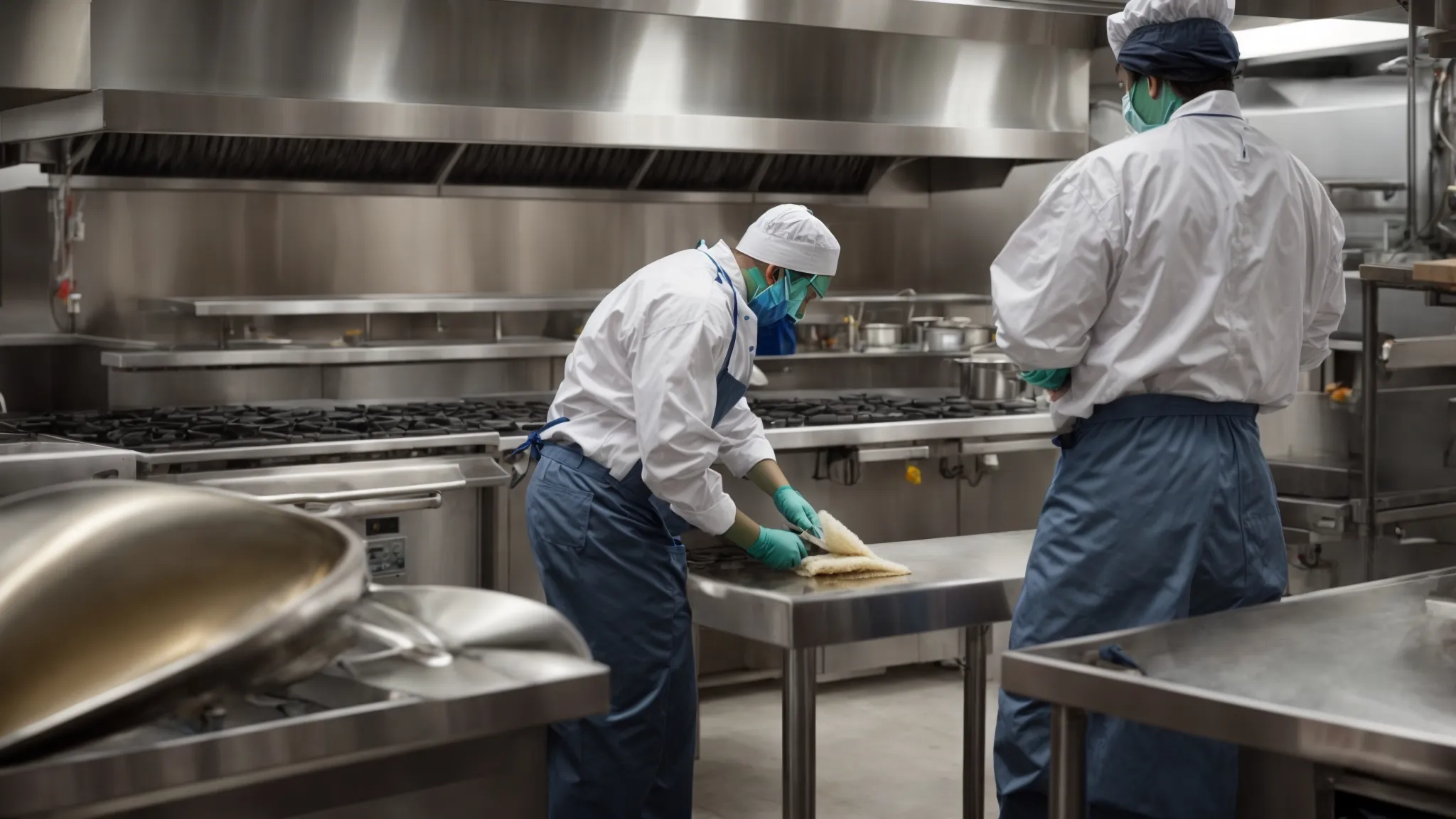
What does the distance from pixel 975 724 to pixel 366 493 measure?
1705 mm

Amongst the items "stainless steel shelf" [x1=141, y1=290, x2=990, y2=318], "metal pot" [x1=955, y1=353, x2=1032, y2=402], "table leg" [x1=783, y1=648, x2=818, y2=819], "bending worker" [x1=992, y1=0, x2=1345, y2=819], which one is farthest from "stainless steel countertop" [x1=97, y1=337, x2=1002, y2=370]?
"bending worker" [x1=992, y1=0, x2=1345, y2=819]

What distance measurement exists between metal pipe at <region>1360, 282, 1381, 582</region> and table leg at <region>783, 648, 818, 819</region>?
241 centimetres

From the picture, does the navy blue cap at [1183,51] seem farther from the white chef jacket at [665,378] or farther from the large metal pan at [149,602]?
the large metal pan at [149,602]

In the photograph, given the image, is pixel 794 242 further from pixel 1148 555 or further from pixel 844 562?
pixel 1148 555

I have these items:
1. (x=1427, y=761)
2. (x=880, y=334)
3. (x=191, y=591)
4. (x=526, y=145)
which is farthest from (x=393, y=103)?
(x=1427, y=761)

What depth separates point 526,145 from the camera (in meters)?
5.31

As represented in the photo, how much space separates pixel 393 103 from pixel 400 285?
1082mm

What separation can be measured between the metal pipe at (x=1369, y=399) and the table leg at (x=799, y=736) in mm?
2408

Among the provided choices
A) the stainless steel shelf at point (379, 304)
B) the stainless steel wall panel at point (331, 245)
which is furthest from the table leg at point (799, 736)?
the stainless steel wall panel at point (331, 245)

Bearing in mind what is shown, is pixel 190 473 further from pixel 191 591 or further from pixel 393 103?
pixel 191 591

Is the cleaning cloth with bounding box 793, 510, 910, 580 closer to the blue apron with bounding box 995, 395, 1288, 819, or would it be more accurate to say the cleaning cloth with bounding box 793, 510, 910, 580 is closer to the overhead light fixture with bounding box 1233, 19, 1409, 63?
the blue apron with bounding box 995, 395, 1288, 819

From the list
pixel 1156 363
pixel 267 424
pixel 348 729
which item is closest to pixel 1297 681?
pixel 1156 363

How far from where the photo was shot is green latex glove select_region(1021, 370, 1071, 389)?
2.39 m

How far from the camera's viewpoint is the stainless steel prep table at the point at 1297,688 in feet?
4.99
